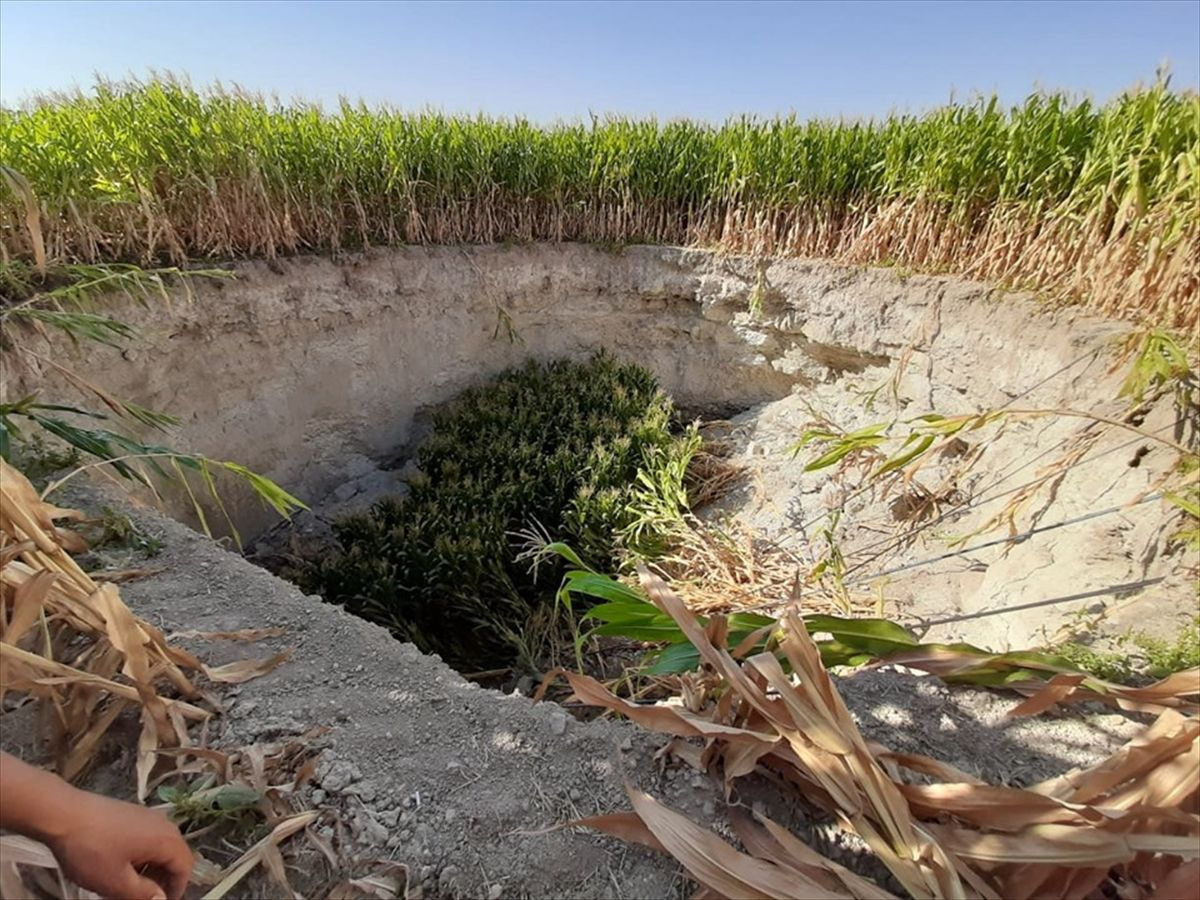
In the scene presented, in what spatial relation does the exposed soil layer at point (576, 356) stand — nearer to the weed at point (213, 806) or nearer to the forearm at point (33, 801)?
the weed at point (213, 806)

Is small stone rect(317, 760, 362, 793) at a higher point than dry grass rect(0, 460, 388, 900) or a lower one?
lower

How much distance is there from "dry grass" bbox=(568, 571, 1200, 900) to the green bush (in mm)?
1985

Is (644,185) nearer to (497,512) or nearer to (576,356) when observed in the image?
(576,356)

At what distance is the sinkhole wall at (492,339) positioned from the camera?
3338 mm

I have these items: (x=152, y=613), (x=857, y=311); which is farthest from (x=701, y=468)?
(x=152, y=613)

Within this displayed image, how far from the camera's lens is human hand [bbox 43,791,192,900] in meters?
0.73

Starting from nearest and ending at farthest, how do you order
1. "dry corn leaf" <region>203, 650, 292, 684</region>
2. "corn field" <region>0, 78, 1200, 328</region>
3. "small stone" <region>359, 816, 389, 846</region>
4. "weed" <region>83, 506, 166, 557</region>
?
"small stone" <region>359, 816, 389, 846</region>
"dry corn leaf" <region>203, 650, 292, 684</region>
"weed" <region>83, 506, 166, 557</region>
"corn field" <region>0, 78, 1200, 328</region>

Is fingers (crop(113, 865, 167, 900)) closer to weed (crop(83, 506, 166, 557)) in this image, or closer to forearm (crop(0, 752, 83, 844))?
forearm (crop(0, 752, 83, 844))

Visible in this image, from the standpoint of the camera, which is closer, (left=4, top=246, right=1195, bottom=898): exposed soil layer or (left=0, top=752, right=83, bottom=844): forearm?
(left=0, top=752, right=83, bottom=844): forearm

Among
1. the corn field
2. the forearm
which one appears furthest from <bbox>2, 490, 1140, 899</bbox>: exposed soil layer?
the corn field

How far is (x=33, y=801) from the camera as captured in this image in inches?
27.6

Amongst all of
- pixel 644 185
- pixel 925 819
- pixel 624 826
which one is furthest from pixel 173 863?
pixel 644 185

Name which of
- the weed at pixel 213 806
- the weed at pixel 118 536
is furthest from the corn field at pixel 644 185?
the weed at pixel 213 806

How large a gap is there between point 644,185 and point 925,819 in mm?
4692
